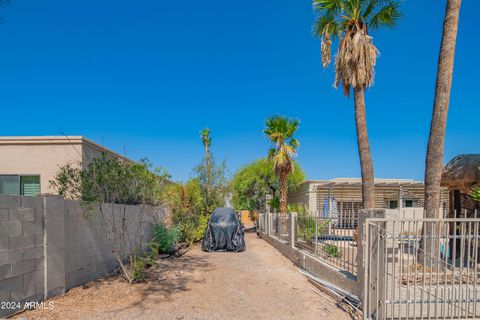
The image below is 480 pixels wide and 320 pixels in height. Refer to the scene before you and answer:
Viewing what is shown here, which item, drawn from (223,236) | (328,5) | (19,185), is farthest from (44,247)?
(328,5)

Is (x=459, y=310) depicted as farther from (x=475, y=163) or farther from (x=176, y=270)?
(x=176, y=270)

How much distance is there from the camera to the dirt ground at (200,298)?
5423 millimetres

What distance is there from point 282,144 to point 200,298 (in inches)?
600

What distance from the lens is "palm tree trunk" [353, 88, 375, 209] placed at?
1070cm

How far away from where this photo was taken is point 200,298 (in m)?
6.37


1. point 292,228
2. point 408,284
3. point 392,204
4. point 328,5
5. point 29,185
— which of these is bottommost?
point 392,204

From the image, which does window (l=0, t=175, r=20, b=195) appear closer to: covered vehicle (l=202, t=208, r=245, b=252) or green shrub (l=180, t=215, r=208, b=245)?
green shrub (l=180, t=215, r=208, b=245)

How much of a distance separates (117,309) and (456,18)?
9717 millimetres

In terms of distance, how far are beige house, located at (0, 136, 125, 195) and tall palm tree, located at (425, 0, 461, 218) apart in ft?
32.1

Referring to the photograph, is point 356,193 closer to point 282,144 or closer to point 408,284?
point 282,144

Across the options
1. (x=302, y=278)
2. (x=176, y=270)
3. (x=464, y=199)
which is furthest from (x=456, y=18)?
(x=176, y=270)

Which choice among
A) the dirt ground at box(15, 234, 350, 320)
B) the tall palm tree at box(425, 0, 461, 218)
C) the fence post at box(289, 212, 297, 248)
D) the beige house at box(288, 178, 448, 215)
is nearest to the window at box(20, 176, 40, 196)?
the dirt ground at box(15, 234, 350, 320)

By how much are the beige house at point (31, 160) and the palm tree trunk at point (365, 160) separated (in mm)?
8538

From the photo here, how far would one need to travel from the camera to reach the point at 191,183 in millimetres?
18438
